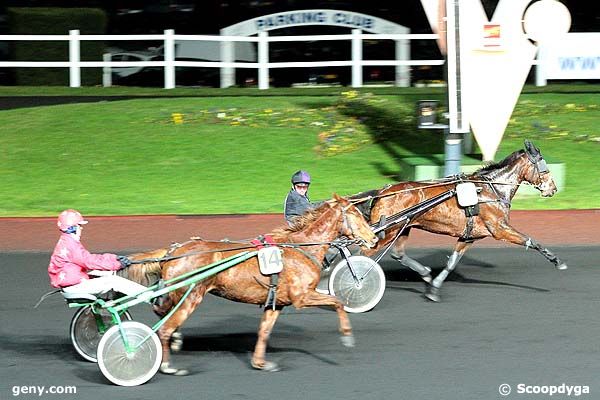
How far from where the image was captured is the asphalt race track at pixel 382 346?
858 cm

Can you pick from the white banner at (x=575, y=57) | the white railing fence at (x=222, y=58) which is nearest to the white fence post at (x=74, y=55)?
the white railing fence at (x=222, y=58)

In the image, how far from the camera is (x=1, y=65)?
78.8 ft

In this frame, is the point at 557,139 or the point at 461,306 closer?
the point at 461,306

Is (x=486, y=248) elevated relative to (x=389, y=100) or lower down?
lower down

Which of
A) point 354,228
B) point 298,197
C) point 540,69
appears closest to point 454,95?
point 298,197

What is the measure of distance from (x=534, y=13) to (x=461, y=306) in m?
7.18

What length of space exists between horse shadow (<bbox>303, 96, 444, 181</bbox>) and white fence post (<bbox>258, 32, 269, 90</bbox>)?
8.22ft

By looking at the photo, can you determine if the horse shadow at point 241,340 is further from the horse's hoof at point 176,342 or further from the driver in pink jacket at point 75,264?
the driver in pink jacket at point 75,264

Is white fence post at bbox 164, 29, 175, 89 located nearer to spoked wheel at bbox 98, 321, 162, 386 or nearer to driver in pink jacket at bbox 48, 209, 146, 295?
driver in pink jacket at bbox 48, 209, 146, 295

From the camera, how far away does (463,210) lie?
38.4 ft

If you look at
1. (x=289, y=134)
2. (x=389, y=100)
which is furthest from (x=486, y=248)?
(x=389, y=100)

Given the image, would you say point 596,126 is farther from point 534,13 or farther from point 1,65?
point 1,65

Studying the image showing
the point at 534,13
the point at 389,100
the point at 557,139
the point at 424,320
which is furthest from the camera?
the point at 389,100

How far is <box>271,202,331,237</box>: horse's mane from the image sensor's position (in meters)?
9.34
